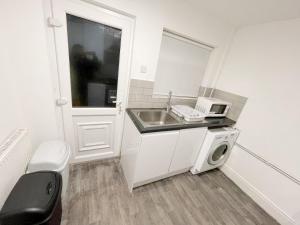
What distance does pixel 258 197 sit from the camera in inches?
74.2

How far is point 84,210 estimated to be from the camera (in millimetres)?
1429

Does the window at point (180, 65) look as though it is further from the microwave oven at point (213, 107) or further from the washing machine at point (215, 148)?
the washing machine at point (215, 148)

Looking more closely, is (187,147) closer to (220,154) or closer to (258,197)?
(220,154)

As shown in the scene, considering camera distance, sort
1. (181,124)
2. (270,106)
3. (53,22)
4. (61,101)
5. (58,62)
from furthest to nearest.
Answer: (270,106)
(181,124)
(61,101)
(58,62)
(53,22)

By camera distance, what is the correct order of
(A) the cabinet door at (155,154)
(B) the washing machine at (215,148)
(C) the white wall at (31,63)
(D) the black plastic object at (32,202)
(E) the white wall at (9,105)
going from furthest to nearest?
(B) the washing machine at (215,148) → (A) the cabinet door at (155,154) → (C) the white wall at (31,63) → (E) the white wall at (9,105) → (D) the black plastic object at (32,202)

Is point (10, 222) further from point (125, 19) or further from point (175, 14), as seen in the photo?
point (175, 14)

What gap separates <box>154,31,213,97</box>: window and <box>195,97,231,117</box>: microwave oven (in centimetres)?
38

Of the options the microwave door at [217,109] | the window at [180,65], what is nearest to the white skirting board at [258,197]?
the microwave door at [217,109]

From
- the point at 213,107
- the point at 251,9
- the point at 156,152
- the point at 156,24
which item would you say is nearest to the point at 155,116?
the point at 156,152

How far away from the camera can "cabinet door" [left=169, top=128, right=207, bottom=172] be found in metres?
1.74

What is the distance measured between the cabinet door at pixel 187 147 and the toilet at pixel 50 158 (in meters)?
1.29

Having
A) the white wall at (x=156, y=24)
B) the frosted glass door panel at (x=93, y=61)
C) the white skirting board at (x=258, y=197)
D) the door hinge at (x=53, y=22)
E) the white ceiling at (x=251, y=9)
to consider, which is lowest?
the white skirting board at (x=258, y=197)

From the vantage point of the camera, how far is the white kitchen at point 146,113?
1180 millimetres

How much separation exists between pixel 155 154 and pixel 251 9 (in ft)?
6.93
